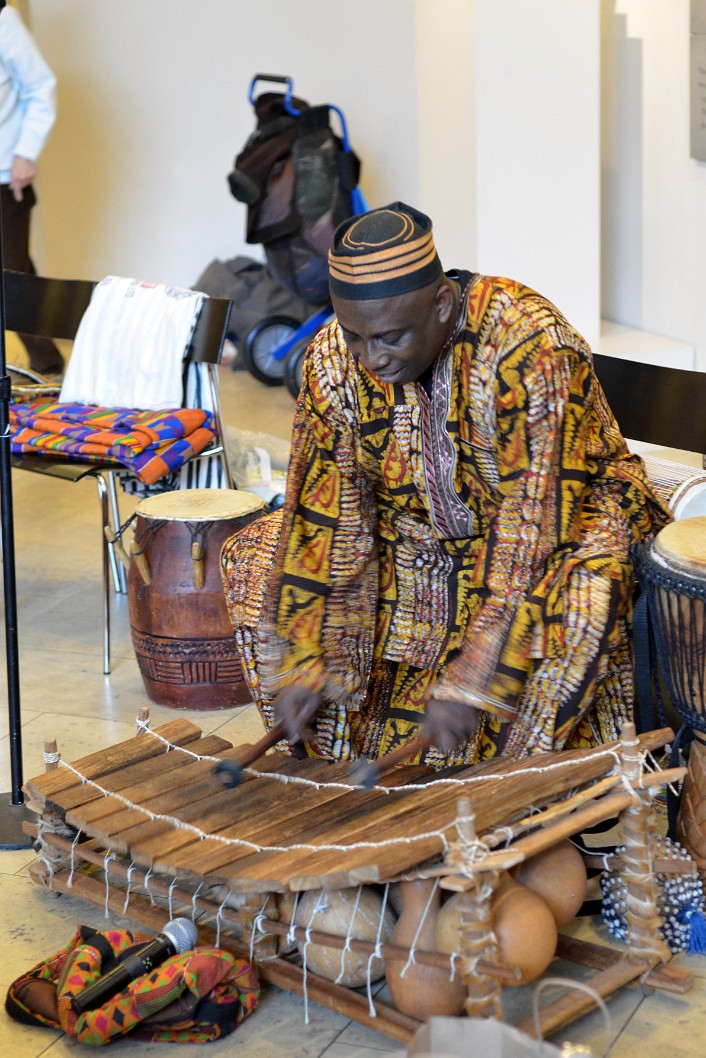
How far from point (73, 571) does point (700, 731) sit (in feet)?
8.70

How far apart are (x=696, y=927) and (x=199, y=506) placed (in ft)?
5.42

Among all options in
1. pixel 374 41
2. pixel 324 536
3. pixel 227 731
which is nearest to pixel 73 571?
pixel 227 731

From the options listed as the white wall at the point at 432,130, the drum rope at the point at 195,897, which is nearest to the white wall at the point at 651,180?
the white wall at the point at 432,130

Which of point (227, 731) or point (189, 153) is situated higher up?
point (189, 153)

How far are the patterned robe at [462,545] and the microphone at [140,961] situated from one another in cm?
50

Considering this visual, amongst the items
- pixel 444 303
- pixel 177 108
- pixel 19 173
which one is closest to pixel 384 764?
pixel 444 303

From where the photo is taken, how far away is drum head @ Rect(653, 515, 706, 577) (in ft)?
7.72

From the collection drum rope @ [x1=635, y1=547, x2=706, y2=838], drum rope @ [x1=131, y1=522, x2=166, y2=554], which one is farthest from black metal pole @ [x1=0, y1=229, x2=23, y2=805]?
drum rope @ [x1=635, y1=547, x2=706, y2=838]

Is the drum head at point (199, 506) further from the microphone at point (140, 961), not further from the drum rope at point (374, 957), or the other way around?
the drum rope at point (374, 957)

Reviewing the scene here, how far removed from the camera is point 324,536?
2674 millimetres

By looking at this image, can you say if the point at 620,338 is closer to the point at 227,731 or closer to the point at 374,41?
the point at 374,41

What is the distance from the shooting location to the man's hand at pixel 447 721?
7.68 ft

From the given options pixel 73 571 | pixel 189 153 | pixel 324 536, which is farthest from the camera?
pixel 189 153

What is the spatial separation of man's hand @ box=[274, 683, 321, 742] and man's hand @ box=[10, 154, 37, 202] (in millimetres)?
4041
